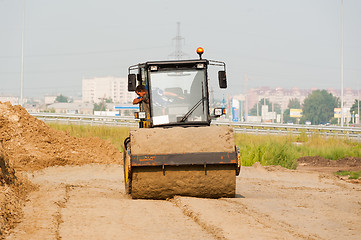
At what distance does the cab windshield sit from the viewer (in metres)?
13.5

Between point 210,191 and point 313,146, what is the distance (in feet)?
67.3

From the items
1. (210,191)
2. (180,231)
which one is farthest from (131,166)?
(180,231)

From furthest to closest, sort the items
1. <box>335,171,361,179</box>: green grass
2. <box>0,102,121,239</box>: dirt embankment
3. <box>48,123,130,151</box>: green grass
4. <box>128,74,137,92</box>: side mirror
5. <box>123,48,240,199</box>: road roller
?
1. <box>48,123,130,151</box>: green grass
2. <box>0,102,121,239</box>: dirt embankment
3. <box>335,171,361,179</box>: green grass
4. <box>128,74,137,92</box>: side mirror
5. <box>123,48,240,199</box>: road roller

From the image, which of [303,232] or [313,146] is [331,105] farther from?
[303,232]

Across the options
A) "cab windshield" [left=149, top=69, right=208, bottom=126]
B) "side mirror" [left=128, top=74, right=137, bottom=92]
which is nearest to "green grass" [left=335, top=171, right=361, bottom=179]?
Result: "cab windshield" [left=149, top=69, right=208, bottom=126]

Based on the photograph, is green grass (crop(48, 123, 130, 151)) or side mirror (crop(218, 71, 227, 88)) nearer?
side mirror (crop(218, 71, 227, 88))

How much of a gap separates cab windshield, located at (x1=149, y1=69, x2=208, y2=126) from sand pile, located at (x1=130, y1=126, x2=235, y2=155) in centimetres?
176

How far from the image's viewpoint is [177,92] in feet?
44.5

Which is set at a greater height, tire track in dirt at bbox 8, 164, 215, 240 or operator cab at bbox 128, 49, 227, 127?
operator cab at bbox 128, 49, 227, 127

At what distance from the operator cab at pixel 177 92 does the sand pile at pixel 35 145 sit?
7.92m

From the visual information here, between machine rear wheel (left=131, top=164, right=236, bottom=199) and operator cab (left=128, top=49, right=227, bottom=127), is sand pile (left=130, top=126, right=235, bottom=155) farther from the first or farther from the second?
operator cab (left=128, top=49, right=227, bottom=127)

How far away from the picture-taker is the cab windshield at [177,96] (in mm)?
13477

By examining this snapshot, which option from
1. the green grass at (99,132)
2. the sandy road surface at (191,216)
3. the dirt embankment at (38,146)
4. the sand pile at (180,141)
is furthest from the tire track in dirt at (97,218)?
the green grass at (99,132)

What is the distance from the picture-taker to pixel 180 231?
338 inches
